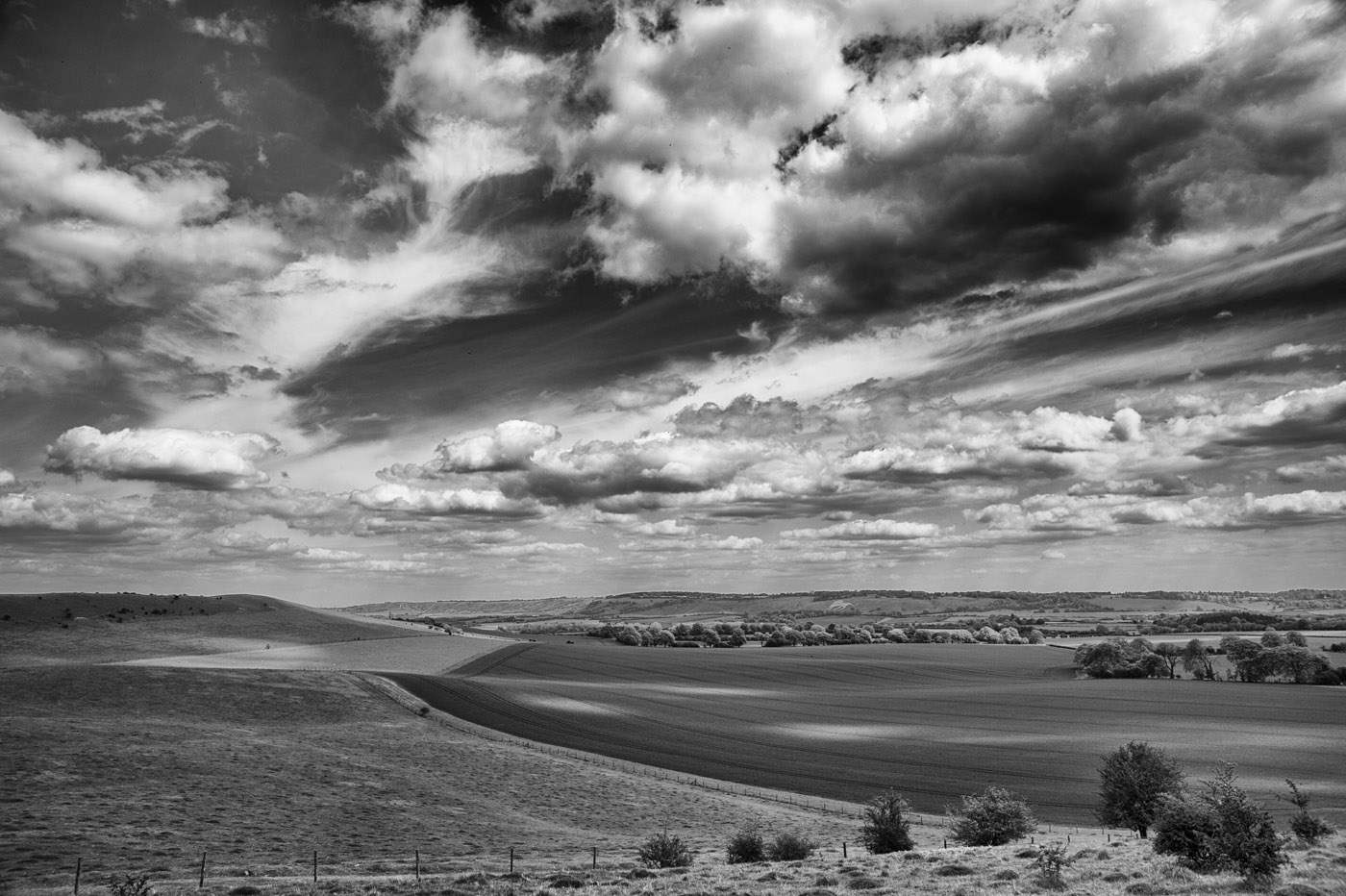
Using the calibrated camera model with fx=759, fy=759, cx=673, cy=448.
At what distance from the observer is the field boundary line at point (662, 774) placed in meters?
48.8

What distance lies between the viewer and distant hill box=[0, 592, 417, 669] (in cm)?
11521

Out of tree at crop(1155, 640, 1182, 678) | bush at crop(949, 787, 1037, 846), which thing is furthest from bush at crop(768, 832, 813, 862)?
tree at crop(1155, 640, 1182, 678)

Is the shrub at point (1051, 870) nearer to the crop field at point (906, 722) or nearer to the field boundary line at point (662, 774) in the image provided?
the field boundary line at point (662, 774)

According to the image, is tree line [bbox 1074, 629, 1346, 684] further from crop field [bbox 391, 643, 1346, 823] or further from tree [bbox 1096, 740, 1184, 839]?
tree [bbox 1096, 740, 1184, 839]

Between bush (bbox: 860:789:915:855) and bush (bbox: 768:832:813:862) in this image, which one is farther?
bush (bbox: 860:789:915:855)

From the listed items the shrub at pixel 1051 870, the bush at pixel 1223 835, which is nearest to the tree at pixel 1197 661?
the bush at pixel 1223 835

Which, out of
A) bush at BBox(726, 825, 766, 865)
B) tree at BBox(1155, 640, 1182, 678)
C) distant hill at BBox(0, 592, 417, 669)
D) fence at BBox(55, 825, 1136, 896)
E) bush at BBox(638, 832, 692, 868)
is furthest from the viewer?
tree at BBox(1155, 640, 1182, 678)

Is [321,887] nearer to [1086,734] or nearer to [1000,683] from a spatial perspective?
[1086,734]

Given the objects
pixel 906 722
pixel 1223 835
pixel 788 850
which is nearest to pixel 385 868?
pixel 788 850

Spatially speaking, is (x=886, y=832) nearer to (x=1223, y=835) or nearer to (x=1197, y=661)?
(x=1223, y=835)

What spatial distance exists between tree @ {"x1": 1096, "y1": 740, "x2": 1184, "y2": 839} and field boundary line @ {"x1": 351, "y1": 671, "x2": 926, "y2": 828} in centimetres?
955

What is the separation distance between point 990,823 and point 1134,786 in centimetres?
1151

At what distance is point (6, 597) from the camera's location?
542 ft

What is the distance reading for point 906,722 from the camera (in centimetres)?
8238
